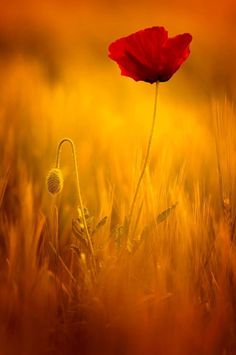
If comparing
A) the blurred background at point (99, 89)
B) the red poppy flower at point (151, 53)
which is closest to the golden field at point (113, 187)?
the blurred background at point (99, 89)

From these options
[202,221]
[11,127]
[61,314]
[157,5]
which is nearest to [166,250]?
[202,221]

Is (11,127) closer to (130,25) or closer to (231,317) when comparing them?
(130,25)

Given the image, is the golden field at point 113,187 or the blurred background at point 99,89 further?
the blurred background at point 99,89

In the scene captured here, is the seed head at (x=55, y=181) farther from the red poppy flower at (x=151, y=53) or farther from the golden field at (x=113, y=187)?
the red poppy flower at (x=151, y=53)

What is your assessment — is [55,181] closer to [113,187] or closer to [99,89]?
[113,187]

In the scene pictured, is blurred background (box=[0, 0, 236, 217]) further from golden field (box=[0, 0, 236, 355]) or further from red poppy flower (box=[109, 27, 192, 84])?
red poppy flower (box=[109, 27, 192, 84])
